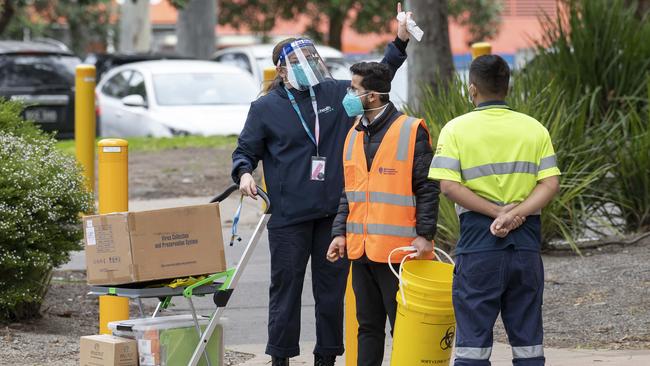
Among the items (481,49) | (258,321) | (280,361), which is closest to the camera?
(280,361)

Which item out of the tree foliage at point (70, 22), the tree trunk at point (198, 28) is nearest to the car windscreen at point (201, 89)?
the tree trunk at point (198, 28)

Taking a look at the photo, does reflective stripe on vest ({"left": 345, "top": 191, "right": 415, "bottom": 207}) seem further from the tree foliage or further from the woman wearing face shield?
the tree foliage

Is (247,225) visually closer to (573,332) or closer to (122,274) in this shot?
(573,332)

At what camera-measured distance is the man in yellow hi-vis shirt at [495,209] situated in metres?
5.18

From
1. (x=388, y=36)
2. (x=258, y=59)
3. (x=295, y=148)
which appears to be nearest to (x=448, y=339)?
(x=295, y=148)

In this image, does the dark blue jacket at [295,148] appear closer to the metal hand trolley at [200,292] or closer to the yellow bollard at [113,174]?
the metal hand trolley at [200,292]

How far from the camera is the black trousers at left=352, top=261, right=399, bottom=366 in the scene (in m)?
5.79

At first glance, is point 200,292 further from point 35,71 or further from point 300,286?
point 35,71

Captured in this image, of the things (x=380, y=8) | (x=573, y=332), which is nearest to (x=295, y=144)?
(x=573, y=332)

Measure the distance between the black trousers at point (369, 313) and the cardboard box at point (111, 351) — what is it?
3.34 feet

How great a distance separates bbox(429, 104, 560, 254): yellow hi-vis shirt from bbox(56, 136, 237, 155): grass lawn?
35.0ft

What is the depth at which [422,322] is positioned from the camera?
17.6 feet

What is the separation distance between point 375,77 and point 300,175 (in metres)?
0.70

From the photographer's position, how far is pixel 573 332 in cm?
753
